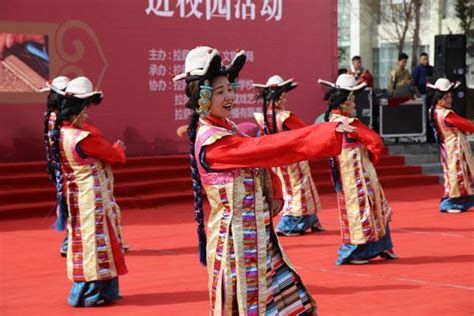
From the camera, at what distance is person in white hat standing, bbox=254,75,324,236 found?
9.41 metres

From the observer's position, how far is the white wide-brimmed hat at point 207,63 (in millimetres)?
4012

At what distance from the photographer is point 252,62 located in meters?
14.4

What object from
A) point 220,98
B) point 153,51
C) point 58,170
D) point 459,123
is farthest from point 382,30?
point 220,98

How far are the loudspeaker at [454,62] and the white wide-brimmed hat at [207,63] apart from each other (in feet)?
39.7

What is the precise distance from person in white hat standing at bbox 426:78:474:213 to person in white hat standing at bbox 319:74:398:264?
111 inches

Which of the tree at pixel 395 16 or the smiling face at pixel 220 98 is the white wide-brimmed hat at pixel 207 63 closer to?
the smiling face at pixel 220 98

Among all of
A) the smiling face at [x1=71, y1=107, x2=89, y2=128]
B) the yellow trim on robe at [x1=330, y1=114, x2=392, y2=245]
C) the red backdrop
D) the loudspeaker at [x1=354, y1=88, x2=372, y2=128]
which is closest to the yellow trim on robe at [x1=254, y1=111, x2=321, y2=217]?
the yellow trim on robe at [x1=330, y1=114, x2=392, y2=245]

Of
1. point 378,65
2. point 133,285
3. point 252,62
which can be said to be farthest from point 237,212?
point 378,65

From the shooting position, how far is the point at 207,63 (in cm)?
400

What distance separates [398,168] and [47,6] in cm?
552

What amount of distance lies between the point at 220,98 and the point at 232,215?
473mm

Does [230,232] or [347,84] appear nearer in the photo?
[230,232]

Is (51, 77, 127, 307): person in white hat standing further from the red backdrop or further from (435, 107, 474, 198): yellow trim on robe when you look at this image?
the red backdrop

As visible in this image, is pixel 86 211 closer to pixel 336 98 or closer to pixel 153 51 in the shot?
pixel 336 98
